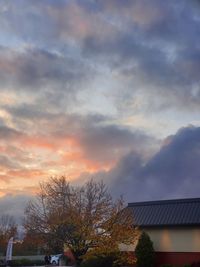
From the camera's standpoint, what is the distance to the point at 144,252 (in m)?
38.3

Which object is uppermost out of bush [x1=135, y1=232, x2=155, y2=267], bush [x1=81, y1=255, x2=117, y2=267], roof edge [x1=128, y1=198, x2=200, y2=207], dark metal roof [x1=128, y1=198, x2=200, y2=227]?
roof edge [x1=128, y1=198, x2=200, y2=207]

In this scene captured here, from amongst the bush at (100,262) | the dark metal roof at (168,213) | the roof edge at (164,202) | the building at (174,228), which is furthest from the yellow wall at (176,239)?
the bush at (100,262)

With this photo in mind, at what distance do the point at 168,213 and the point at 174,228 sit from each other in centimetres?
172

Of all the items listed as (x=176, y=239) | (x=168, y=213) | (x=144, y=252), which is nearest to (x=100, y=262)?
(x=144, y=252)

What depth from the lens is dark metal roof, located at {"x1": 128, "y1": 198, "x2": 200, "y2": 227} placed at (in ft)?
129

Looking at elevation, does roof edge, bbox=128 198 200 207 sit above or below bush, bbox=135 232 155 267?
above

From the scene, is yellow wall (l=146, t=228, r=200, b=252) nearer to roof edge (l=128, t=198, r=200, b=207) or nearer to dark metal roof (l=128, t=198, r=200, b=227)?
dark metal roof (l=128, t=198, r=200, b=227)

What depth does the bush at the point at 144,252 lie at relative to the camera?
38.4 m

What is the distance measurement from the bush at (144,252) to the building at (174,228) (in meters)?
1.69

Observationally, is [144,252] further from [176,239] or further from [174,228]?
[174,228]

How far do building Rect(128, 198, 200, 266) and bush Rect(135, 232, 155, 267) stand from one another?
66.5 inches

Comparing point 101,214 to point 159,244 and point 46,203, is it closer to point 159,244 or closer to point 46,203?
point 46,203

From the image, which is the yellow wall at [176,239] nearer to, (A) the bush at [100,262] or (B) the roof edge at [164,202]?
(B) the roof edge at [164,202]

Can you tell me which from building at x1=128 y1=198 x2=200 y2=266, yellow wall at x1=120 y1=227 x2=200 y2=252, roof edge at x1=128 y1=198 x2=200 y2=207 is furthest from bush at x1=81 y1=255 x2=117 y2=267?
roof edge at x1=128 y1=198 x2=200 y2=207
